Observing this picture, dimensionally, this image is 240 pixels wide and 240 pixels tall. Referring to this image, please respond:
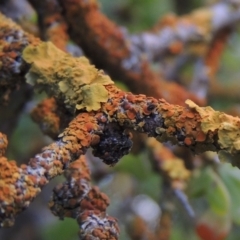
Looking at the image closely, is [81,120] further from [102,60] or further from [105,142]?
[102,60]

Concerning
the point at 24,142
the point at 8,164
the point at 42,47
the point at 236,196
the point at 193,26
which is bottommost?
the point at 8,164

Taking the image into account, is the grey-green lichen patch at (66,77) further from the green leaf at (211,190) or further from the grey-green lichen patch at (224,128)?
the green leaf at (211,190)

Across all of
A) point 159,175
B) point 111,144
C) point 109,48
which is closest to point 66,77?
point 111,144

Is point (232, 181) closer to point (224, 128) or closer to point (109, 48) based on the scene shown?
point (109, 48)

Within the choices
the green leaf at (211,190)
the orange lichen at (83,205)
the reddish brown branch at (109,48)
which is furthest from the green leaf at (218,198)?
the orange lichen at (83,205)

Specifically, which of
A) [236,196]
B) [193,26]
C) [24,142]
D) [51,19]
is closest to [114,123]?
[51,19]

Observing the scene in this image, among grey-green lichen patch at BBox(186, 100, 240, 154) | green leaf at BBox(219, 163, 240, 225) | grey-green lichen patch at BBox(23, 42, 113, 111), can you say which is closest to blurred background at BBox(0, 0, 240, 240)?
green leaf at BBox(219, 163, 240, 225)

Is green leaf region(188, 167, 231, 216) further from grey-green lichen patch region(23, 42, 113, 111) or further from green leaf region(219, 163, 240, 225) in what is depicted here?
grey-green lichen patch region(23, 42, 113, 111)
